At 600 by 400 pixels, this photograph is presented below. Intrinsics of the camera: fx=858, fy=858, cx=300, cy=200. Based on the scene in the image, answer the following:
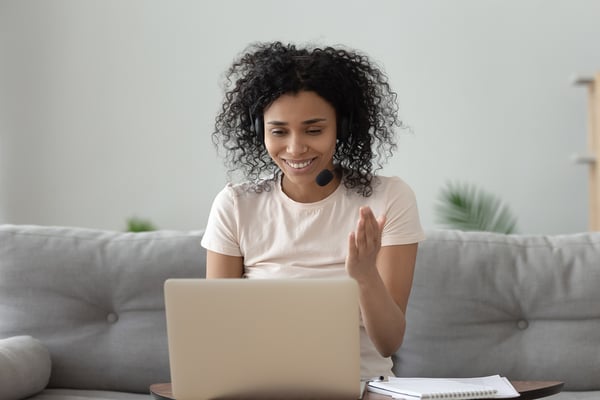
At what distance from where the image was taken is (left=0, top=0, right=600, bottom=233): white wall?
12.4ft

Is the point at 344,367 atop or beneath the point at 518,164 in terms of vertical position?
beneath

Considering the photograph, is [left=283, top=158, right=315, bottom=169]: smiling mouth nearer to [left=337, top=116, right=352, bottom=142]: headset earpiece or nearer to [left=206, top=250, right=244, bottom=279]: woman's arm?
[left=337, top=116, right=352, bottom=142]: headset earpiece

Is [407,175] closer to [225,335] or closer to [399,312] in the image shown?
[399,312]

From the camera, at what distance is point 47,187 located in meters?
3.91

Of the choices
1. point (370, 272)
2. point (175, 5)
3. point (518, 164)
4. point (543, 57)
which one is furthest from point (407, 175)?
point (370, 272)

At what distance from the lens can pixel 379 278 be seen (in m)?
1.56

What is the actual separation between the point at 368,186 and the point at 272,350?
2.31 ft

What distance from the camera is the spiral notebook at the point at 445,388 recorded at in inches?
50.9

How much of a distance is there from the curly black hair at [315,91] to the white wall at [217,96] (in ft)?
5.97

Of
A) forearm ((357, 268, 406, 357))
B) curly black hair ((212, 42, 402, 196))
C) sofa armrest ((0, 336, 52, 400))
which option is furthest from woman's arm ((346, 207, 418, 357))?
sofa armrest ((0, 336, 52, 400))

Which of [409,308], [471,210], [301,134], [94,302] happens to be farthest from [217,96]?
[301,134]

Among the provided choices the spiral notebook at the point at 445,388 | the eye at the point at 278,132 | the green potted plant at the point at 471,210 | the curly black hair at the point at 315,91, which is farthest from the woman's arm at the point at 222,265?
the green potted plant at the point at 471,210

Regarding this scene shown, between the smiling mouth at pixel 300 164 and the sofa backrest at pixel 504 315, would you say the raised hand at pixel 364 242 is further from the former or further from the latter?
the sofa backrest at pixel 504 315

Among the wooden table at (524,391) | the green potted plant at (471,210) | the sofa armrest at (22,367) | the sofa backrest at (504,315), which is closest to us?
the wooden table at (524,391)
